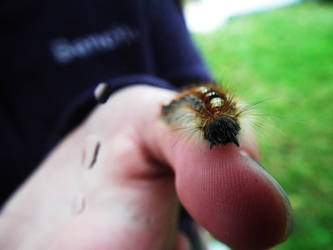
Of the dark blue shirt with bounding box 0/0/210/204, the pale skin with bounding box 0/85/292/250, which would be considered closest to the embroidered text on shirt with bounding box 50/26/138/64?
the dark blue shirt with bounding box 0/0/210/204

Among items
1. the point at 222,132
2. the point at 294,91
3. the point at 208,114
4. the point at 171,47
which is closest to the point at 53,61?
the point at 171,47

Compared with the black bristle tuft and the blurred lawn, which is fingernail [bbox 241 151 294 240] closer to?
the black bristle tuft

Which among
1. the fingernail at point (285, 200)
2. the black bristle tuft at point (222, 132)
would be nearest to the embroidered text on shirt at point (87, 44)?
the black bristle tuft at point (222, 132)

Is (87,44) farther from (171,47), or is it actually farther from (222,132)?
(222,132)

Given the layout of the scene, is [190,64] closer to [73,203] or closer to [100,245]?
[73,203]

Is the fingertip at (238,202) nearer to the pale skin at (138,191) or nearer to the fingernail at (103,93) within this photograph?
the pale skin at (138,191)

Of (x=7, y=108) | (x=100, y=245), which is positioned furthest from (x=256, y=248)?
(x=7, y=108)
